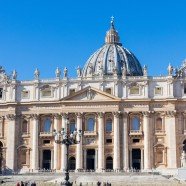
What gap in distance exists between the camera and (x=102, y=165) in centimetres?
6656

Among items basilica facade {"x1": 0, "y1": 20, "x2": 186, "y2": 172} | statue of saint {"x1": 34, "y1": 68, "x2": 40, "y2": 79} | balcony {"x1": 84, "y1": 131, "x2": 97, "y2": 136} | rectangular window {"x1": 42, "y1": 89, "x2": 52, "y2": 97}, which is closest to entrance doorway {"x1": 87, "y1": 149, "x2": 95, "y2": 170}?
basilica facade {"x1": 0, "y1": 20, "x2": 186, "y2": 172}

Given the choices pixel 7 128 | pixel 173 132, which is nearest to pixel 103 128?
→ pixel 173 132

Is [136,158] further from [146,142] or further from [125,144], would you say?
[146,142]

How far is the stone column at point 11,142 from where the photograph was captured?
68.9m

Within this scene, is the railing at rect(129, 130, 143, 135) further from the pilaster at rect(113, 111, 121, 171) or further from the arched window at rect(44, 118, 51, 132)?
the arched window at rect(44, 118, 51, 132)

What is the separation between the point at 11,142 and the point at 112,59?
30.8 m

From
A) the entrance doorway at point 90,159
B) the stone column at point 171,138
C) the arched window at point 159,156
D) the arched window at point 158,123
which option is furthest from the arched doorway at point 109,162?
the stone column at point 171,138

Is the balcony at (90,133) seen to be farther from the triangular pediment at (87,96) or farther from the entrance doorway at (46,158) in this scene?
the entrance doorway at (46,158)

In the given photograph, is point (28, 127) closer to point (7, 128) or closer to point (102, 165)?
point (7, 128)

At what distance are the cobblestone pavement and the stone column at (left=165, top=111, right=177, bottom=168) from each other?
10057mm

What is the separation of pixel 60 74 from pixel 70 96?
3.84 m

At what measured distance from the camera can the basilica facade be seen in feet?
219

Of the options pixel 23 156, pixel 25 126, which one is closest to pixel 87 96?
pixel 25 126

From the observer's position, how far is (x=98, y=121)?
223ft
